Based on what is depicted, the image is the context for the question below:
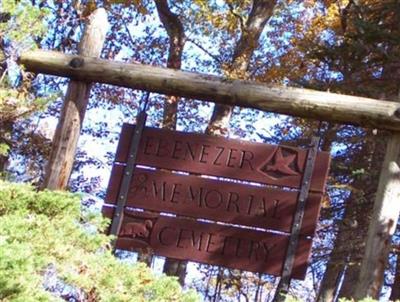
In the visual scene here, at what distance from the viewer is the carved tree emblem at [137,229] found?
5.00m

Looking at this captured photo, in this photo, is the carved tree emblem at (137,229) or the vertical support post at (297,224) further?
the carved tree emblem at (137,229)

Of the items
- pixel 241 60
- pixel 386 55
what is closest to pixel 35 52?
pixel 386 55

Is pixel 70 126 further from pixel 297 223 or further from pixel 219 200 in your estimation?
pixel 297 223

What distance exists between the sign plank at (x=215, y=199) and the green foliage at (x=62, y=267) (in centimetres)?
144

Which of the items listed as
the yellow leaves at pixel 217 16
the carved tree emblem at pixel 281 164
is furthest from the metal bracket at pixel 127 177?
the yellow leaves at pixel 217 16

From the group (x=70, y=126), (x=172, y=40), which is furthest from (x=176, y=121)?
(x=70, y=126)

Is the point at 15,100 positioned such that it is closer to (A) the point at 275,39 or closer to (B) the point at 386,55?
(B) the point at 386,55

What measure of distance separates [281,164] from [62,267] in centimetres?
259

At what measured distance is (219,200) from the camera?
494cm

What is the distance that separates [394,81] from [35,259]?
861 cm

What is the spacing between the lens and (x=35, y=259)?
103 inches

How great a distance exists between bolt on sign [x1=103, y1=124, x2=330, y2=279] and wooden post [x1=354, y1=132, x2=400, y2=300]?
0.54 meters

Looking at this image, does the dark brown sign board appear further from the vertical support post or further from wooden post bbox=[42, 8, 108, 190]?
wooden post bbox=[42, 8, 108, 190]

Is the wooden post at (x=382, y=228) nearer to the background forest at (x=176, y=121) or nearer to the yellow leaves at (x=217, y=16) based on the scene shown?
the background forest at (x=176, y=121)
